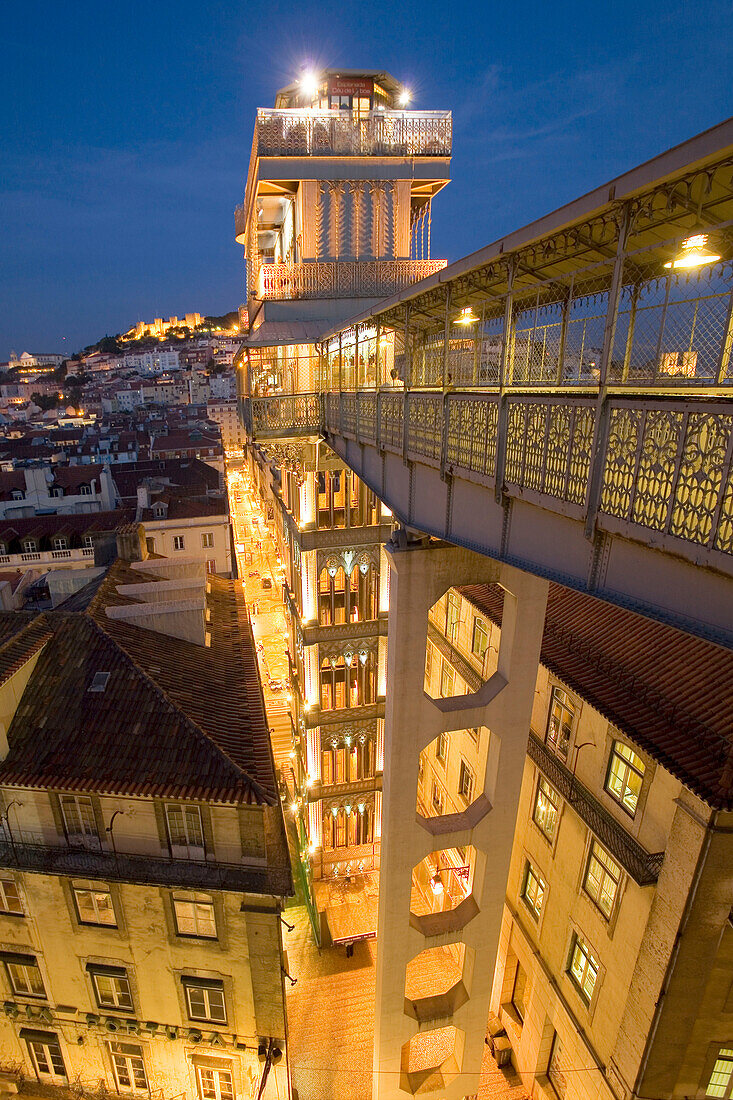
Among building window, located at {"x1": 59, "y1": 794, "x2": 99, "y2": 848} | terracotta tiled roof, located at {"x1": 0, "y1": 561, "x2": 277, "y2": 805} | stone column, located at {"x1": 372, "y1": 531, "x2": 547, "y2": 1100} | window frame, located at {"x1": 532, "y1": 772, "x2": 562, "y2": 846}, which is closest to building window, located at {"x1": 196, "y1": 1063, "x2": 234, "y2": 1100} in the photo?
stone column, located at {"x1": 372, "y1": 531, "x2": 547, "y2": 1100}

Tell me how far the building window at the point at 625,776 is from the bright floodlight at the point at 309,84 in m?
23.8

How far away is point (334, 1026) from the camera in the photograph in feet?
57.3

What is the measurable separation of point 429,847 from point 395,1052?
575 centimetres

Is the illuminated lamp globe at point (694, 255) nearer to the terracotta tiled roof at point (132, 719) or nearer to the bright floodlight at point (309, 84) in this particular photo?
the terracotta tiled roof at point (132, 719)

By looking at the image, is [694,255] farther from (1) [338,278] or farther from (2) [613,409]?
(1) [338,278]

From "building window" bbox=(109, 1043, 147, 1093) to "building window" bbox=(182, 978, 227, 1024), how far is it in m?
2.19

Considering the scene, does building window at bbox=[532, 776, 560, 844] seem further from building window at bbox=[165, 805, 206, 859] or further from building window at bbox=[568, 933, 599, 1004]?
building window at bbox=[165, 805, 206, 859]

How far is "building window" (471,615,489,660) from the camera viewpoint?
17.7 m

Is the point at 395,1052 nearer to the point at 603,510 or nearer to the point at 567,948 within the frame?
the point at 567,948

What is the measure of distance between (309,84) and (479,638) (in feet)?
68.3

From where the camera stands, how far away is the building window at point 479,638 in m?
17.7

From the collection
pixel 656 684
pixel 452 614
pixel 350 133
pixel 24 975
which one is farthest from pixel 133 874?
pixel 350 133

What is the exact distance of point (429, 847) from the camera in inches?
453

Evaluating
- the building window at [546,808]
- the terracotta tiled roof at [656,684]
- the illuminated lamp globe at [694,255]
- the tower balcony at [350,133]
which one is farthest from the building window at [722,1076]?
the tower balcony at [350,133]
